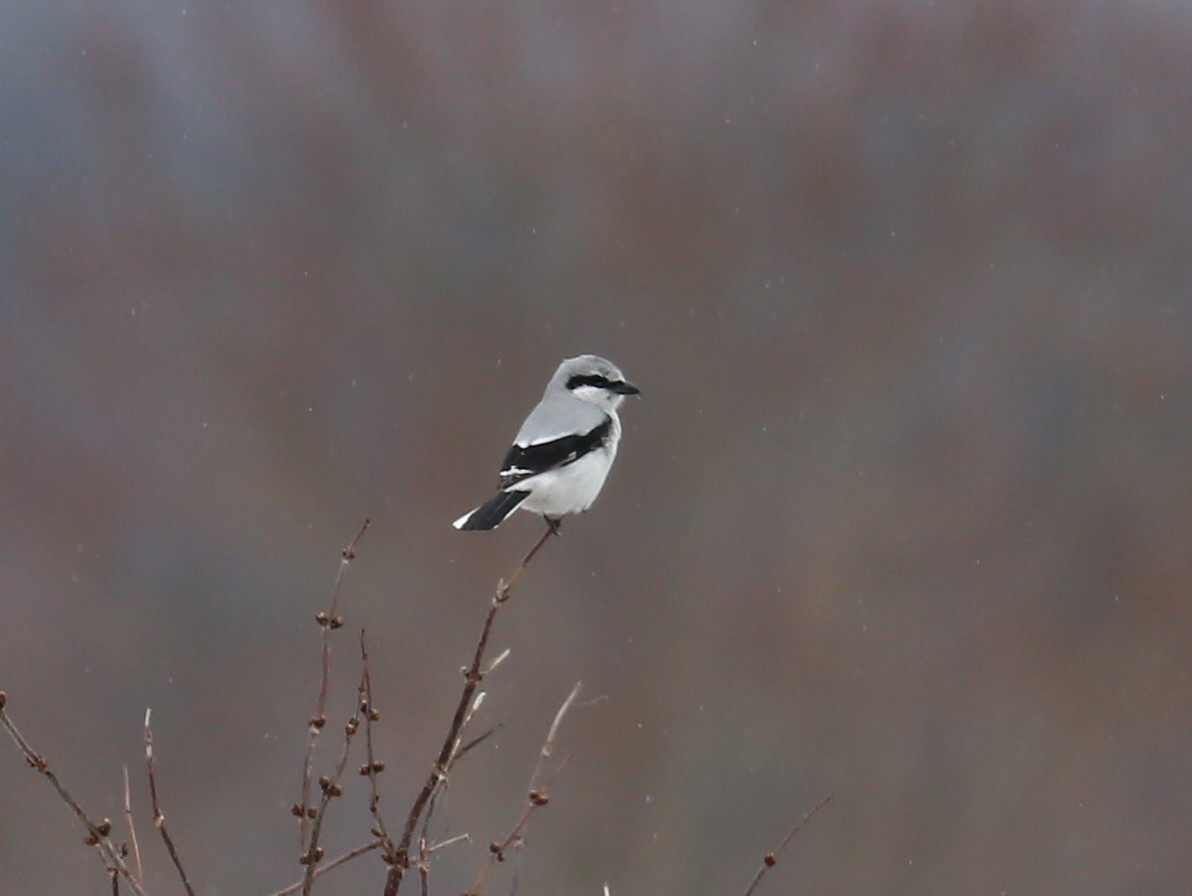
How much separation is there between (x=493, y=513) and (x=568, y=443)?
0.82 ft

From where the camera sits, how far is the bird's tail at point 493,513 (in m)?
1.43

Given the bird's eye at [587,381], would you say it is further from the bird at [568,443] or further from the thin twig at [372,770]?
the thin twig at [372,770]

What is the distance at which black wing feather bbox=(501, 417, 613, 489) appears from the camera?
5.45 feet

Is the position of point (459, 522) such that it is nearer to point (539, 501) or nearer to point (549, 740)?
point (539, 501)

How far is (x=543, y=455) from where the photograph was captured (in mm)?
1695

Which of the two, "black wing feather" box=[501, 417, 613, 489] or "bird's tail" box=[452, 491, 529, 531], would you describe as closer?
"bird's tail" box=[452, 491, 529, 531]

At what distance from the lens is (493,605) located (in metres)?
0.97

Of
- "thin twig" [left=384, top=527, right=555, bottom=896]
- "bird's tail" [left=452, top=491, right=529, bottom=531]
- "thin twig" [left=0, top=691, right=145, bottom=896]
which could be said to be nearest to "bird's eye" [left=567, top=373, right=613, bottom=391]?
"bird's tail" [left=452, top=491, right=529, bottom=531]

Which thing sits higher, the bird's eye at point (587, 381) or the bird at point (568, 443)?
the bird's eye at point (587, 381)

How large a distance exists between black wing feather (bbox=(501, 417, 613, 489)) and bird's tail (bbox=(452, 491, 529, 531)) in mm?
40

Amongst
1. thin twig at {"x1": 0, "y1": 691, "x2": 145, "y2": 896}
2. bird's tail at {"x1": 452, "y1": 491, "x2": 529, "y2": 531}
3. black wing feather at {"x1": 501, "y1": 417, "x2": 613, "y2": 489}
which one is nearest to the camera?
thin twig at {"x1": 0, "y1": 691, "x2": 145, "y2": 896}

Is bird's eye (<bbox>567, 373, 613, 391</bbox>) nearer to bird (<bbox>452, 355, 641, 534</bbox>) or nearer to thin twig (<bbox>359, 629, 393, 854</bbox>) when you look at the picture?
bird (<bbox>452, 355, 641, 534</bbox>)

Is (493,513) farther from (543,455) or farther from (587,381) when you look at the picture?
(587,381)

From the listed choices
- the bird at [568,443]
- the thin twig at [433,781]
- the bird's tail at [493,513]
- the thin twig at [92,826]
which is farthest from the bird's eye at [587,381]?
the thin twig at [92,826]
